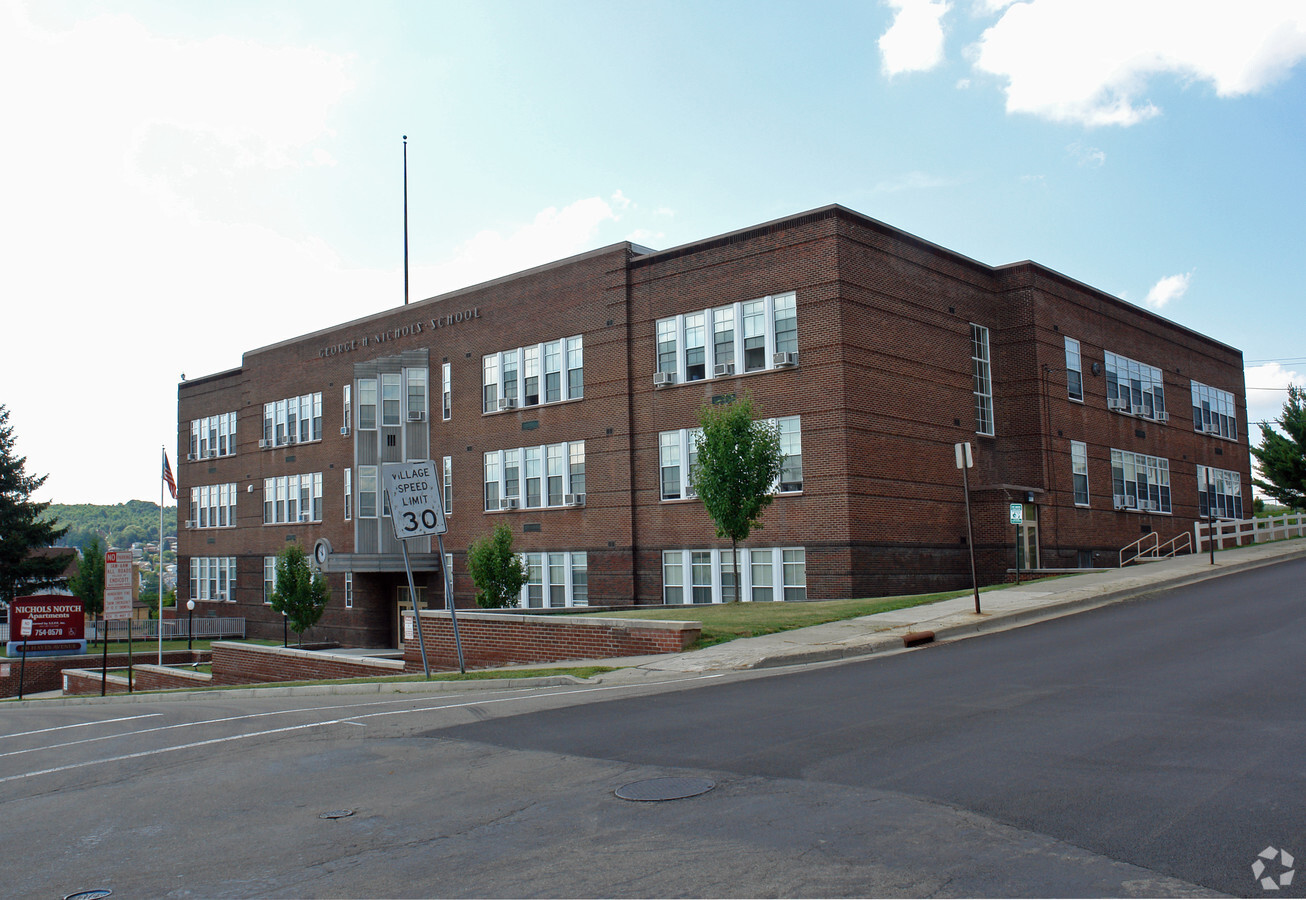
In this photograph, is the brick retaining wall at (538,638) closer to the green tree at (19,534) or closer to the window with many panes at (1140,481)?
the window with many panes at (1140,481)

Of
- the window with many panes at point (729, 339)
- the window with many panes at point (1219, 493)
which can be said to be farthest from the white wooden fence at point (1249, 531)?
the window with many panes at point (729, 339)

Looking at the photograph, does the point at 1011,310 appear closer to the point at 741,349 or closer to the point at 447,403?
the point at 741,349

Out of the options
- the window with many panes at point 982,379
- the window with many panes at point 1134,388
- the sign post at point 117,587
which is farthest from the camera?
the window with many panes at point 1134,388

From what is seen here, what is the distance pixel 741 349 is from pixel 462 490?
14.2 metres

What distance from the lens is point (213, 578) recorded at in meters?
52.3

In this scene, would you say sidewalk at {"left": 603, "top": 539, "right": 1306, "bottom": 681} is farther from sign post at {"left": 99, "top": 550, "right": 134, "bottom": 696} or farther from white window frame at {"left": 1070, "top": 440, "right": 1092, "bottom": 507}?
sign post at {"left": 99, "top": 550, "right": 134, "bottom": 696}

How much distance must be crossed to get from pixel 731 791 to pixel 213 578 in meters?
50.8

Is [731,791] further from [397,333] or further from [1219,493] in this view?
[1219,493]

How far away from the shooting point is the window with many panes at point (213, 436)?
51.8 m

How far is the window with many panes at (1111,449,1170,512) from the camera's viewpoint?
3769 centimetres

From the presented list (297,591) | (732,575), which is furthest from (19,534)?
(732,575)

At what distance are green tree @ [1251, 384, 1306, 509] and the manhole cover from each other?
165ft

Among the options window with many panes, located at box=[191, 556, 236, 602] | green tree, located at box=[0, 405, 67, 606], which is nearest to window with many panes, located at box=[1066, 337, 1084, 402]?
window with many panes, located at box=[191, 556, 236, 602]

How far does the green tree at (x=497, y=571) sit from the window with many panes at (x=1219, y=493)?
Result: 95.9 ft
